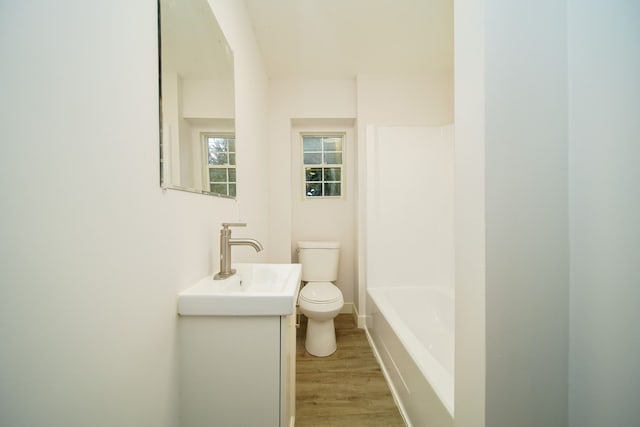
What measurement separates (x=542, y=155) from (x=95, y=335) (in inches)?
45.2

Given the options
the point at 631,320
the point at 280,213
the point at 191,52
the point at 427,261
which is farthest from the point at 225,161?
the point at 427,261

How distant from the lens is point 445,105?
2355 millimetres

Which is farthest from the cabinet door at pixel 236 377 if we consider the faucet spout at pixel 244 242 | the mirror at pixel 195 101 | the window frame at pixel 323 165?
the window frame at pixel 323 165

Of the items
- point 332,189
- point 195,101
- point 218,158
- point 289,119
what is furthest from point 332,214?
point 195,101

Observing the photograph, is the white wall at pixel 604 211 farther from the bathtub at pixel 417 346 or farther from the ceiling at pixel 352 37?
the ceiling at pixel 352 37

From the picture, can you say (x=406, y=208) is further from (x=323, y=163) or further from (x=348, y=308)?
(x=348, y=308)

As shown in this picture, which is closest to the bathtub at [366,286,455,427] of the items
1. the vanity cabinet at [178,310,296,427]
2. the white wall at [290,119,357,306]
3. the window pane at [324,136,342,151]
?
the white wall at [290,119,357,306]

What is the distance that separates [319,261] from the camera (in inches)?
94.8

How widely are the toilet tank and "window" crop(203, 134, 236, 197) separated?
126cm

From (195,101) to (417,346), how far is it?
65.1 inches

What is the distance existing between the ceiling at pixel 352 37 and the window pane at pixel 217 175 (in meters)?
1.27

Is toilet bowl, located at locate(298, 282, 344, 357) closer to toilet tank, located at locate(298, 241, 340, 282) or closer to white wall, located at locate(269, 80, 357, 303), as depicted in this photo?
toilet tank, located at locate(298, 241, 340, 282)

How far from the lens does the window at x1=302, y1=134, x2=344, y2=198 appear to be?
277 cm

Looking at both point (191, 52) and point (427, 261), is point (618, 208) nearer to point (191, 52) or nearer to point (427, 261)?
point (191, 52)
